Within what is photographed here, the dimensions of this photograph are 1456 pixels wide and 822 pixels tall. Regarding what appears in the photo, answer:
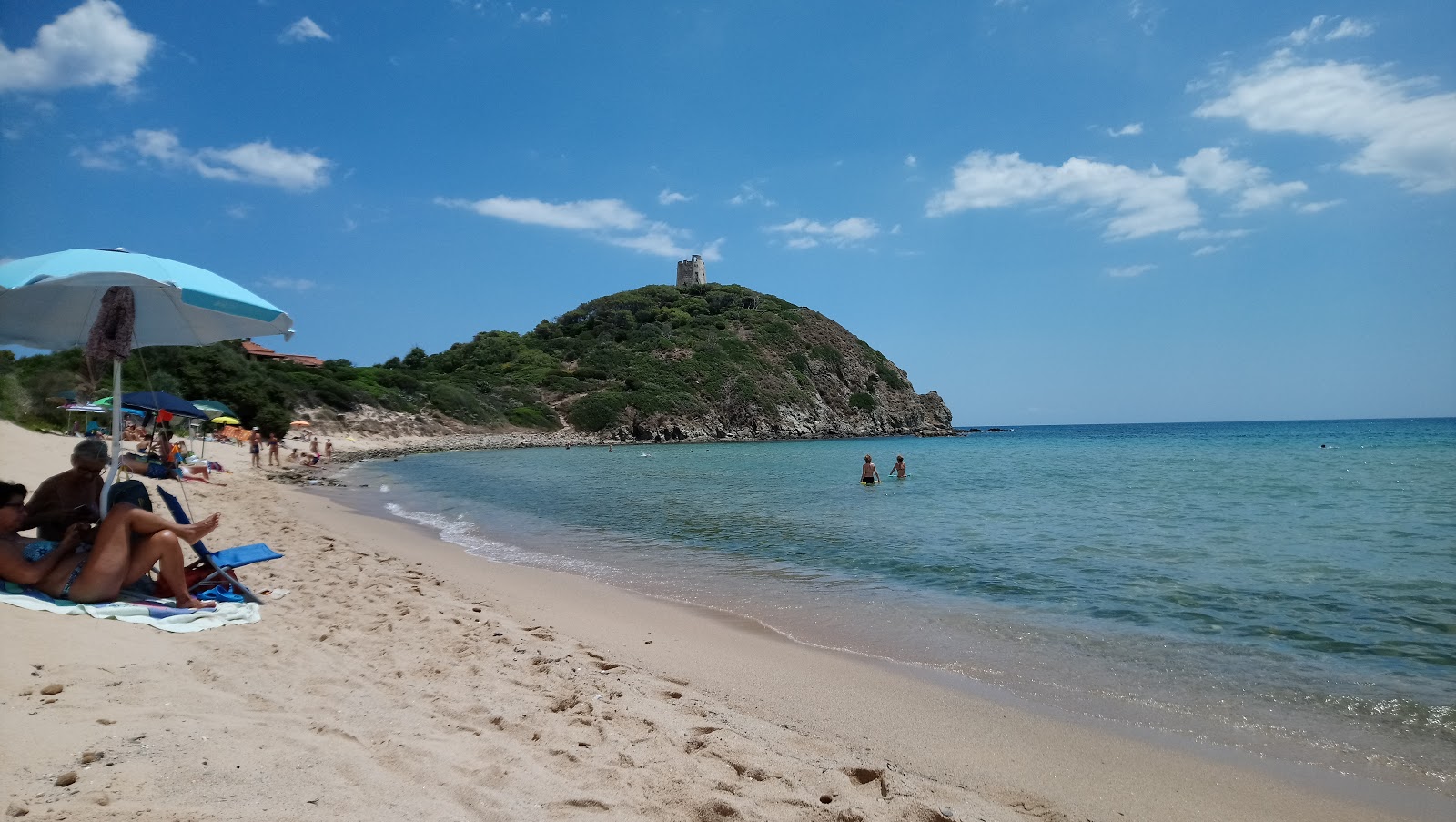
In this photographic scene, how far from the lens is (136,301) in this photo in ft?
20.1

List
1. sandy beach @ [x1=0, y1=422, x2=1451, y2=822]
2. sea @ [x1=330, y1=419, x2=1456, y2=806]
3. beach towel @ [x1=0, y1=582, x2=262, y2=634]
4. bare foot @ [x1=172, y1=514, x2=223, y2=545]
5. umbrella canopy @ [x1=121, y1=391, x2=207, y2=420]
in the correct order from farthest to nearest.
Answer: umbrella canopy @ [x1=121, y1=391, x2=207, y2=420] → bare foot @ [x1=172, y1=514, x2=223, y2=545] → sea @ [x1=330, y1=419, x2=1456, y2=806] → beach towel @ [x1=0, y1=582, x2=262, y2=634] → sandy beach @ [x1=0, y1=422, x2=1451, y2=822]

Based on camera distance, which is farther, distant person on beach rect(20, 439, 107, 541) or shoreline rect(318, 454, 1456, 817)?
distant person on beach rect(20, 439, 107, 541)

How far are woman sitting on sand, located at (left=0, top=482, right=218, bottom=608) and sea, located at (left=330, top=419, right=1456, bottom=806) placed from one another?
4.75 meters

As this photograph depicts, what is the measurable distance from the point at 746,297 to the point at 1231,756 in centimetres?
9973

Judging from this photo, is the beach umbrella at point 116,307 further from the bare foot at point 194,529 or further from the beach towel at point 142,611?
the beach towel at point 142,611

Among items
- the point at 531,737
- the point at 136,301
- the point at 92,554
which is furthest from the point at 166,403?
the point at 531,737

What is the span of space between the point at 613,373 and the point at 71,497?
236 ft

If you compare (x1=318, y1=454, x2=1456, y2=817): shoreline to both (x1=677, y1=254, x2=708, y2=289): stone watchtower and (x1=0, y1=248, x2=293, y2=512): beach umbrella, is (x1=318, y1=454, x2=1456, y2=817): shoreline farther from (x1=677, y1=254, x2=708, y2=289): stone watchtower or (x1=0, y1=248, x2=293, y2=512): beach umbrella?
(x1=677, y1=254, x2=708, y2=289): stone watchtower

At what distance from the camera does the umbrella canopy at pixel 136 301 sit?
5.02 meters

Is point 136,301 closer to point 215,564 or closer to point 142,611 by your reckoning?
point 215,564

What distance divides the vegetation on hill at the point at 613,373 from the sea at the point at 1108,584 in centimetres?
2544

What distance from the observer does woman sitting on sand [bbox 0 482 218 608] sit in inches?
182

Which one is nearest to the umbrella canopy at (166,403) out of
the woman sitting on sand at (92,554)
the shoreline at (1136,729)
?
the woman sitting on sand at (92,554)

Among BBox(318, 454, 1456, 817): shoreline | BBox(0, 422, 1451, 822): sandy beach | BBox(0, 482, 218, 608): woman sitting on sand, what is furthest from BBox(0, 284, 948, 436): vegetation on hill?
BBox(318, 454, 1456, 817): shoreline
